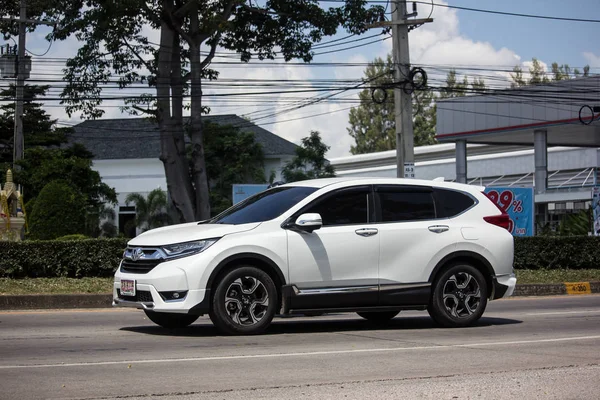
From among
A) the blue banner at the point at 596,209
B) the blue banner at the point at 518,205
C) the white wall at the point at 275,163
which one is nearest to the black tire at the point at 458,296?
the blue banner at the point at 518,205

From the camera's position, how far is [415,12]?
77.7 ft

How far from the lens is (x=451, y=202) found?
11.2 meters

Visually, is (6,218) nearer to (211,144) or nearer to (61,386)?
(61,386)

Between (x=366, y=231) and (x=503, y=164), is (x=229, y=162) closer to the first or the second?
(x=503, y=164)

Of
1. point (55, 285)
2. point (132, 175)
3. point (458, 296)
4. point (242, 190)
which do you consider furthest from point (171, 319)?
point (132, 175)

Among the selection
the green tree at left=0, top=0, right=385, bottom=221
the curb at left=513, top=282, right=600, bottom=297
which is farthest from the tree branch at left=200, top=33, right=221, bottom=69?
the curb at left=513, top=282, right=600, bottom=297

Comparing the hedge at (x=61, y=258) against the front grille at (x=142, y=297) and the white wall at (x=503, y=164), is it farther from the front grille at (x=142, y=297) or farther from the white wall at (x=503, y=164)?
the white wall at (x=503, y=164)

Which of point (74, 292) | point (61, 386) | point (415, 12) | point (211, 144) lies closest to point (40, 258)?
point (74, 292)

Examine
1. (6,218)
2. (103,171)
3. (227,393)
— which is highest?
(103,171)

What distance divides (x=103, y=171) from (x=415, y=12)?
144ft

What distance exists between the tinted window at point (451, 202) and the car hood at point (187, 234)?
2.46 m

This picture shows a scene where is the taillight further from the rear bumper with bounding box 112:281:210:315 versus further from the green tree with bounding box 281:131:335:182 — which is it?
the green tree with bounding box 281:131:335:182

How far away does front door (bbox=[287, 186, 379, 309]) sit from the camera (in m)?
10.0

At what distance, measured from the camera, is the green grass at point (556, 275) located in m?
19.3
